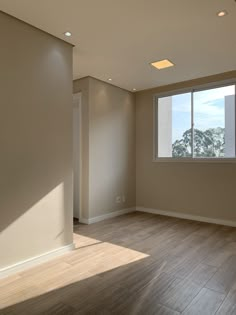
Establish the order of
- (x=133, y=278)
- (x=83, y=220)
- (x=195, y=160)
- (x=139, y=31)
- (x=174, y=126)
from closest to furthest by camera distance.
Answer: (x=133, y=278) → (x=139, y=31) → (x=83, y=220) → (x=195, y=160) → (x=174, y=126)

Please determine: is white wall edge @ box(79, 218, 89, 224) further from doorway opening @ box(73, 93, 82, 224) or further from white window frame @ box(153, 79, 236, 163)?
white window frame @ box(153, 79, 236, 163)

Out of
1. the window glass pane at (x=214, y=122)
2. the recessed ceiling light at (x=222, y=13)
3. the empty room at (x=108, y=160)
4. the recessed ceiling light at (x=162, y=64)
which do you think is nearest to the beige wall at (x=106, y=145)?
the empty room at (x=108, y=160)

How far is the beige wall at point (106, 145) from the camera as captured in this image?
4555 mm

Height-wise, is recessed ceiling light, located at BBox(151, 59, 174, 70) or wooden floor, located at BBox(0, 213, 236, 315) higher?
recessed ceiling light, located at BBox(151, 59, 174, 70)

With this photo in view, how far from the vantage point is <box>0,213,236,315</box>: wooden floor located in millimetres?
1994

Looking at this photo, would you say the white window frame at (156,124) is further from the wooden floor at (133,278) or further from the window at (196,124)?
the wooden floor at (133,278)

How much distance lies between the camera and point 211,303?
2039 millimetres

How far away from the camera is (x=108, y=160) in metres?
4.94

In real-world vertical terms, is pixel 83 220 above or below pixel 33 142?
below

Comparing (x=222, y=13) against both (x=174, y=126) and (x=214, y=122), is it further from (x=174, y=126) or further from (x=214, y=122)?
(x=174, y=126)

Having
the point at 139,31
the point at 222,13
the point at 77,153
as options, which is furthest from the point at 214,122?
the point at 77,153

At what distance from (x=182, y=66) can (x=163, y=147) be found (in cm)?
186

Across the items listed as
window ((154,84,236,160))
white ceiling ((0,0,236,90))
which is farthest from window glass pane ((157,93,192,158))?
white ceiling ((0,0,236,90))

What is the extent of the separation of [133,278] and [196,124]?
11.0 feet
